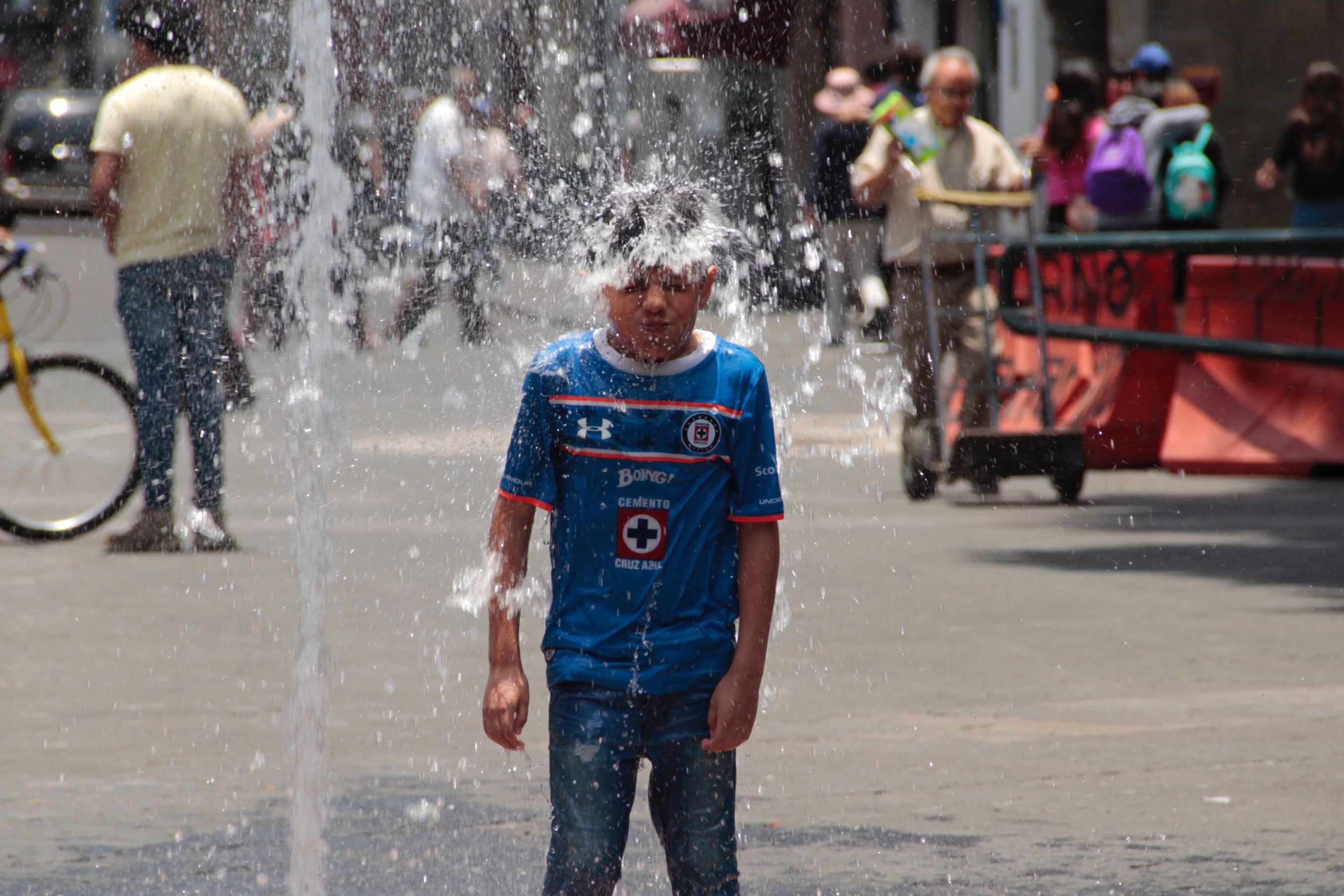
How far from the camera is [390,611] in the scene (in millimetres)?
6859

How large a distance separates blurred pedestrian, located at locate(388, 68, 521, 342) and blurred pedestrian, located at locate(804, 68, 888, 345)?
244cm

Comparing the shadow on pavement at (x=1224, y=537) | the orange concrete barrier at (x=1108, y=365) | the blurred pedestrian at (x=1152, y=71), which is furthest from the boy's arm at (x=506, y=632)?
the blurred pedestrian at (x=1152, y=71)

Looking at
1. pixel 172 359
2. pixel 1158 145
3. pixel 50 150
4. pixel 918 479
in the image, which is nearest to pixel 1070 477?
pixel 918 479

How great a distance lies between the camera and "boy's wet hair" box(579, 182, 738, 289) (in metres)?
3.02

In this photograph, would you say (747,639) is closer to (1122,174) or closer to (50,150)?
(1122,174)

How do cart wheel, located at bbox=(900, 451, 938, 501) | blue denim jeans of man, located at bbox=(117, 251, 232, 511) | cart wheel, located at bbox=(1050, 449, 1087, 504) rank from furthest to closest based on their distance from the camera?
cart wheel, located at bbox=(900, 451, 938, 501)
cart wheel, located at bbox=(1050, 449, 1087, 504)
blue denim jeans of man, located at bbox=(117, 251, 232, 511)

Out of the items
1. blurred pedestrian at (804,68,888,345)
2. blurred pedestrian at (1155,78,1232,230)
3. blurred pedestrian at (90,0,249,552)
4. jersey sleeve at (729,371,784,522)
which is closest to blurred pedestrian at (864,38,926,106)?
blurred pedestrian at (804,68,888,345)

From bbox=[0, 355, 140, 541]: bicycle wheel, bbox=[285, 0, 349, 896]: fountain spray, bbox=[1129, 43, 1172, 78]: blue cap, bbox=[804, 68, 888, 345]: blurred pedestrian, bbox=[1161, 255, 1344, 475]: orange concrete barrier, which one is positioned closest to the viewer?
bbox=[285, 0, 349, 896]: fountain spray

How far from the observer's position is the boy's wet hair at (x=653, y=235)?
9.92ft

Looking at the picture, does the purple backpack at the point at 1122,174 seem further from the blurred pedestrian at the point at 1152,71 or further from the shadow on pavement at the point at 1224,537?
the shadow on pavement at the point at 1224,537

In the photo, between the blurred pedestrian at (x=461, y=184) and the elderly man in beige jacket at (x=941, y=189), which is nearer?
the elderly man in beige jacket at (x=941, y=189)

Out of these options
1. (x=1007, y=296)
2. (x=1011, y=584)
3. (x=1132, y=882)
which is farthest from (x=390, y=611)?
(x=1007, y=296)

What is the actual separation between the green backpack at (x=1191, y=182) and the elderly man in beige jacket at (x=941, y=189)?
9.51ft

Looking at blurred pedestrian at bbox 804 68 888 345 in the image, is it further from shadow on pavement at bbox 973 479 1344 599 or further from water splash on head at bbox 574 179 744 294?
water splash on head at bbox 574 179 744 294
